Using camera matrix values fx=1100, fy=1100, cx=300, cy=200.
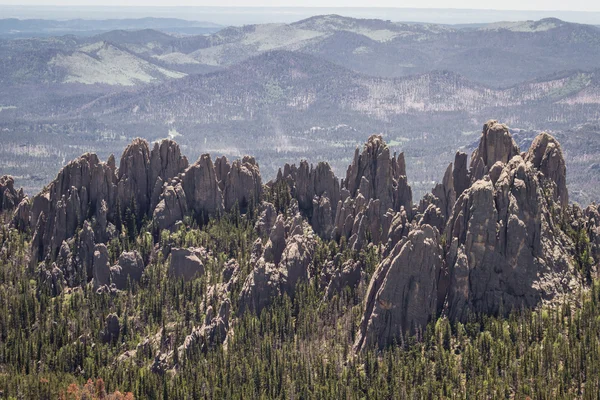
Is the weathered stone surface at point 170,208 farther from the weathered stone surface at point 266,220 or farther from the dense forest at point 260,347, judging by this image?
the weathered stone surface at point 266,220

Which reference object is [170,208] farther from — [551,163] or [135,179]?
[551,163]

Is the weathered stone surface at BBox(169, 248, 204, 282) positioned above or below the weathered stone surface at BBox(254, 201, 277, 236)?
below

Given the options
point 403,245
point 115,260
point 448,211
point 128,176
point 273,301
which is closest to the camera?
point 403,245

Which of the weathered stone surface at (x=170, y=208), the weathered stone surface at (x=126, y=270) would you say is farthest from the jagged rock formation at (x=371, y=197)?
the weathered stone surface at (x=126, y=270)

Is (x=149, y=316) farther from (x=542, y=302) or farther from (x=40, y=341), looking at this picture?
(x=542, y=302)

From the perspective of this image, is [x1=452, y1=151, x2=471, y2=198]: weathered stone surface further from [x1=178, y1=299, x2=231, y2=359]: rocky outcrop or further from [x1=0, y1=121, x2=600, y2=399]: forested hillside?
[x1=178, y1=299, x2=231, y2=359]: rocky outcrop

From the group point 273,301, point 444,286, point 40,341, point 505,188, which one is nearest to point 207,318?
point 273,301

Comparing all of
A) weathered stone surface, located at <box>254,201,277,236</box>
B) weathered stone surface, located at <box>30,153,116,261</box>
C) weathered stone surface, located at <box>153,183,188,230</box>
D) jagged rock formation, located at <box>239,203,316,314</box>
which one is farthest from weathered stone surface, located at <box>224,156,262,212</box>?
jagged rock formation, located at <box>239,203,316,314</box>
